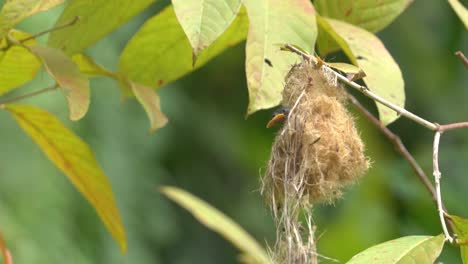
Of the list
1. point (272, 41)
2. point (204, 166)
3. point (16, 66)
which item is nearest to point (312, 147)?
point (272, 41)

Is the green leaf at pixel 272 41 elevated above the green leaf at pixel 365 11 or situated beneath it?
elevated above

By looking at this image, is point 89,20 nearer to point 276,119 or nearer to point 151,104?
point 151,104

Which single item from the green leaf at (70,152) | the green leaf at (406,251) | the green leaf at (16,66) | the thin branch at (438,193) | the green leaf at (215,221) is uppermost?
the green leaf at (16,66)

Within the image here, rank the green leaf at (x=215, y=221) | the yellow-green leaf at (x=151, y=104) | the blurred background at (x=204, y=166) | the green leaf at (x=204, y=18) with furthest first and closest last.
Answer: the blurred background at (x=204, y=166) < the green leaf at (x=215, y=221) < the yellow-green leaf at (x=151, y=104) < the green leaf at (x=204, y=18)

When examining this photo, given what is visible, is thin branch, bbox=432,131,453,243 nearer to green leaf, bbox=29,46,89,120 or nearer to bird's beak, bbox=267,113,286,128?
bird's beak, bbox=267,113,286,128

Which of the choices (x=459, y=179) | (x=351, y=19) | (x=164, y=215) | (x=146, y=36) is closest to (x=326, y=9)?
(x=351, y=19)

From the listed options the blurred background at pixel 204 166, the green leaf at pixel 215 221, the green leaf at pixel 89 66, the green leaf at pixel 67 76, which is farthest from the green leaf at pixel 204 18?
the blurred background at pixel 204 166

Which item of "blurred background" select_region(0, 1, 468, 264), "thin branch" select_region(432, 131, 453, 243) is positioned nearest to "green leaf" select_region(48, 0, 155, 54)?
"thin branch" select_region(432, 131, 453, 243)

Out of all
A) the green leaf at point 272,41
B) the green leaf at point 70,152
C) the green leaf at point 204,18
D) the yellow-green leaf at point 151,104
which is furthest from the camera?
the green leaf at point 70,152

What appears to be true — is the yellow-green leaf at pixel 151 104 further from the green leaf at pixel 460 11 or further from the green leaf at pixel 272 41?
the green leaf at pixel 460 11

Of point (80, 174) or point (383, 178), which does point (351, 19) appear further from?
point (383, 178)
